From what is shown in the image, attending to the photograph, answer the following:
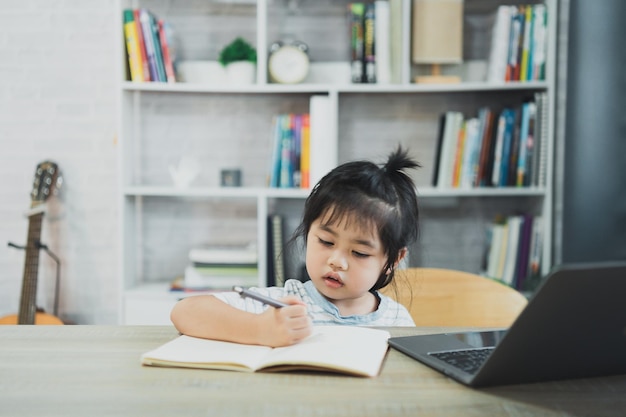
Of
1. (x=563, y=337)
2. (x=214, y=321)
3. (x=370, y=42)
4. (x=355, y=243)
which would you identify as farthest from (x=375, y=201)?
(x=370, y=42)

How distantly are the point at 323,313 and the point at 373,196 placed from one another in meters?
0.24

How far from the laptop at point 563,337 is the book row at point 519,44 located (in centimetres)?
208

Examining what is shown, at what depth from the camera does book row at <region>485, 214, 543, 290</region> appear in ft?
9.29

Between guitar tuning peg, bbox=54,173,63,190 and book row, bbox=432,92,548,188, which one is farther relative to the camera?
guitar tuning peg, bbox=54,173,63,190

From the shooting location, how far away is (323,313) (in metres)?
1.36

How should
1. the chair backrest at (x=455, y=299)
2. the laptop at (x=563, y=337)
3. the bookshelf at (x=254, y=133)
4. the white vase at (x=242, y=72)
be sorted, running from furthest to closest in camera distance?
the bookshelf at (x=254, y=133), the white vase at (x=242, y=72), the chair backrest at (x=455, y=299), the laptop at (x=563, y=337)

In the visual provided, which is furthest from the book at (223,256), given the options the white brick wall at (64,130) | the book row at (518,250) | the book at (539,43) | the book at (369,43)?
the book at (539,43)

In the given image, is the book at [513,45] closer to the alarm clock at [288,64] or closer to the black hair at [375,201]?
the alarm clock at [288,64]

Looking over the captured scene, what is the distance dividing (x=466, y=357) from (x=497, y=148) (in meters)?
2.00

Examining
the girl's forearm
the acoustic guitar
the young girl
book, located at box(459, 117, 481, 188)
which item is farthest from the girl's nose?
the acoustic guitar

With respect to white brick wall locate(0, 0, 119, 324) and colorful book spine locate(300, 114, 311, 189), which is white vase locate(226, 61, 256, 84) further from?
white brick wall locate(0, 0, 119, 324)

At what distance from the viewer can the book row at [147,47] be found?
277cm

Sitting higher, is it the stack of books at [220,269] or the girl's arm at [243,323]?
the girl's arm at [243,323]

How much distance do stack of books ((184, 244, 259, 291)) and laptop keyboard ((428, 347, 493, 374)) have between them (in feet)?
6.46
